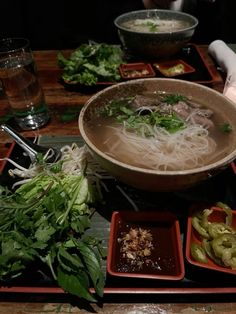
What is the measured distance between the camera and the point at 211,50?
2680 millimetres

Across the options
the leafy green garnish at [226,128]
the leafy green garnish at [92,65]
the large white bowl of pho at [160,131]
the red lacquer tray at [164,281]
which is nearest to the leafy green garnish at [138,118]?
the large white bowl of pho at [160,131]

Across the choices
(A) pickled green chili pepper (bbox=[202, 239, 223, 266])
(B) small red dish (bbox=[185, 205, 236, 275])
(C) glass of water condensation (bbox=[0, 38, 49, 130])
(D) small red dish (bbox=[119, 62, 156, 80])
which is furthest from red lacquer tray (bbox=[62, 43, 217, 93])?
(A) pickled green chili pepper (bbox=[202, 239, 223, 266])

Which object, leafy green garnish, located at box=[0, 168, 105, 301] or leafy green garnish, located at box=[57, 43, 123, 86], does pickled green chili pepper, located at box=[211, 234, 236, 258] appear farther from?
leafy green garnish, located at box=[57, 43, 123, 86]

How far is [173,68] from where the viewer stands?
2447 mm

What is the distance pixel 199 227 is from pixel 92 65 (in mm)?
1631

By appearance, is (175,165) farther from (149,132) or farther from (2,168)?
(2,168)

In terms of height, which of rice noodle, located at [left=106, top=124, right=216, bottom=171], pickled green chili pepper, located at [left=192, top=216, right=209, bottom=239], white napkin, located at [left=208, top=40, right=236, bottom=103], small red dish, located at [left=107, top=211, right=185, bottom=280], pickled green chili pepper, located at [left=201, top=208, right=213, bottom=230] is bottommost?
small red dish, located at [left=107, top=211, right=185, bottom=280]

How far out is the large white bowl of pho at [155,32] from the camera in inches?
95.7

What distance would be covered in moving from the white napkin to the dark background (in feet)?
4.41

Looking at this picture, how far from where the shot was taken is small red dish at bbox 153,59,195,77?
240 cm

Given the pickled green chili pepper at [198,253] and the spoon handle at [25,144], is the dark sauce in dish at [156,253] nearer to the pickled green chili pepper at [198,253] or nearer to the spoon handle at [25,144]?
the pickled green chili pepper at [198,253]

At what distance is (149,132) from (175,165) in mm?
274

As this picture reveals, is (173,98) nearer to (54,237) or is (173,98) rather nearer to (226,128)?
(226,128)

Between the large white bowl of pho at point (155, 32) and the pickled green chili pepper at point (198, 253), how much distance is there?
5.82ft
